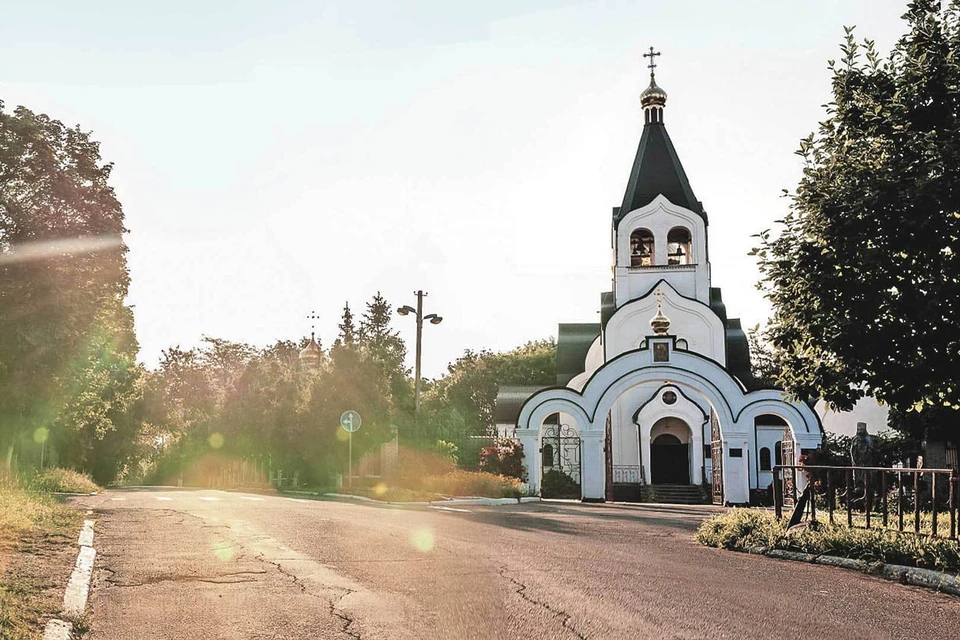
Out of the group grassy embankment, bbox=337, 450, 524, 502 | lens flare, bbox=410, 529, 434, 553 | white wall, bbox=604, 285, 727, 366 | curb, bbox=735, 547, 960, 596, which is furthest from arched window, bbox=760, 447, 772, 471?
curb, bbox=735, 547, 960, 596

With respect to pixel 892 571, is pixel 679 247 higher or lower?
higher

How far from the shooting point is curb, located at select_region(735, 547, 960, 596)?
902 cm

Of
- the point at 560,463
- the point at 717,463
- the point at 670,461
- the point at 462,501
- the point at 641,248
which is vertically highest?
the point at 641,248

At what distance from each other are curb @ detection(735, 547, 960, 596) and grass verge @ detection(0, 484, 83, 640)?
7.97m

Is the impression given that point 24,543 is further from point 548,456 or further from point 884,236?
point 548,456

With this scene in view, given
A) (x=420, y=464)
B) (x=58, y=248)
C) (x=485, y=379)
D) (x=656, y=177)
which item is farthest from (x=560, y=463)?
(x=485, y=379)

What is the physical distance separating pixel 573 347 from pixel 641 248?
6.68 m

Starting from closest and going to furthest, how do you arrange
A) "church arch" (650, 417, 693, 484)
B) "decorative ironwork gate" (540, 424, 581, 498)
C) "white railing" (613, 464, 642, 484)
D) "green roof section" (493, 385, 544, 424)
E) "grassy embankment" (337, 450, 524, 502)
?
"grassy embankment" (337, 450, 524, 502) → "decorative ironwork gate" (540, 424, 581, 498) → "white railing" (613, 464, 642, 484) → "church arch" (650, 417, 693, 484) → "green roof section" (493, 385, 544, 424)

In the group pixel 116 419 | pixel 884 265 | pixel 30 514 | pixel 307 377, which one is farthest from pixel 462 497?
pixel 116 419

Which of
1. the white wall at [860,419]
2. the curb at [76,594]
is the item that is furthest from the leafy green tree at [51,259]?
the white wall at [860,419]

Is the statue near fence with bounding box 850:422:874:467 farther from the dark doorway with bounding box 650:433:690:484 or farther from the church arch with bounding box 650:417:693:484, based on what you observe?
the dark doorway with bounding box 650:433:690:484

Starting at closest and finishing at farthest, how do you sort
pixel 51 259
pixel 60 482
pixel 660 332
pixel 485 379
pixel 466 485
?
pixel 51 259 → pixel 466 485 → pixel 60 482 → pixel 660 332 → pixel 485 379

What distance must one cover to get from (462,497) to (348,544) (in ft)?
58.8

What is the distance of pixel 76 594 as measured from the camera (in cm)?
759
